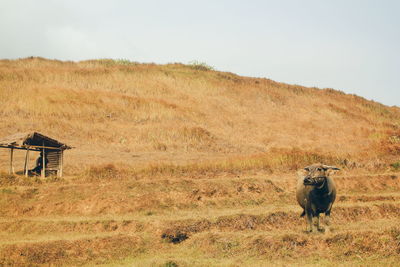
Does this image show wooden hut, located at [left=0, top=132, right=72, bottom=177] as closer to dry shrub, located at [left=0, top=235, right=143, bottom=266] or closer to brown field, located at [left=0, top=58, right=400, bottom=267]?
brown field, located at [left=0, top=58, right=400, bottom=267]

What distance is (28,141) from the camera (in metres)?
29.6

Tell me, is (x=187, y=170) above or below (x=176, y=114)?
below

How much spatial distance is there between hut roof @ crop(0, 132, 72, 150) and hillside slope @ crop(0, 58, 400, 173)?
374 cm

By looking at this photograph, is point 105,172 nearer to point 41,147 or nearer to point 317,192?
point 41,147

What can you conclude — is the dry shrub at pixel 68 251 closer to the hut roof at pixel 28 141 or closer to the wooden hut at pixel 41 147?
the wooden hut at pixel 41 147

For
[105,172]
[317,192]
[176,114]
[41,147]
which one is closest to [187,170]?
[105,172]

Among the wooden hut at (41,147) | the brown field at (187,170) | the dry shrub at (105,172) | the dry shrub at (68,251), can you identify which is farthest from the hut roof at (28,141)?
the dry shrub at (68,251)

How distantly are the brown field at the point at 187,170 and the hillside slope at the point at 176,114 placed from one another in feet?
0.58

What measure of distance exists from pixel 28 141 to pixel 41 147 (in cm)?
77

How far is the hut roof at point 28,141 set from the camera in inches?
1143

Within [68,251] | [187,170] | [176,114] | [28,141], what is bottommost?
[68,251]

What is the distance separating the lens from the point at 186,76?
6100cm

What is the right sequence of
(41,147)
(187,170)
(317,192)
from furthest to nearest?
(187,170), (41,147), (317,192)

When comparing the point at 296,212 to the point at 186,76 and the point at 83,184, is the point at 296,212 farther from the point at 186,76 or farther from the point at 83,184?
the point at 186,76
